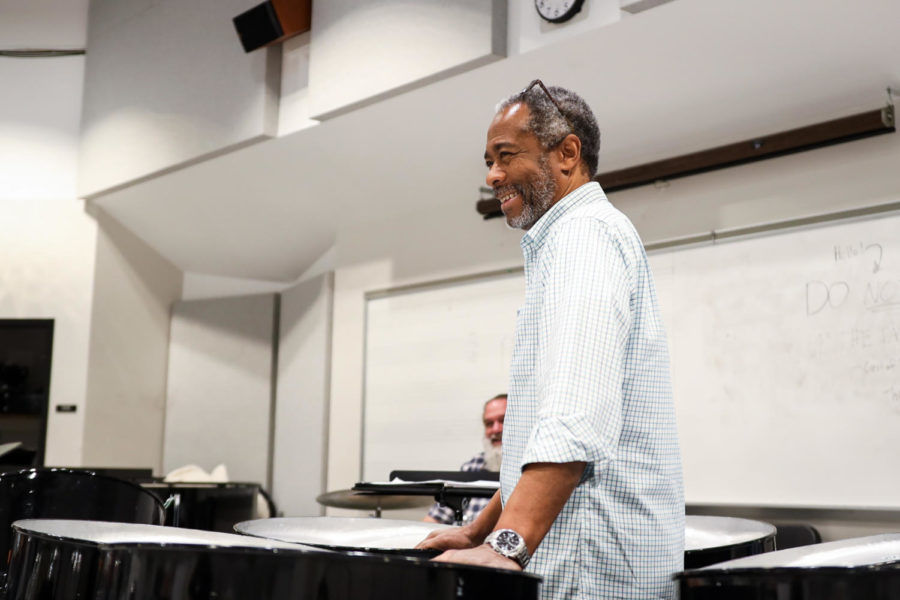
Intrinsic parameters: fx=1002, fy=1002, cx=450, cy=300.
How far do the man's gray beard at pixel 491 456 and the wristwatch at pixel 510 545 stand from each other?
2608 millimetres

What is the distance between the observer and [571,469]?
98 cm

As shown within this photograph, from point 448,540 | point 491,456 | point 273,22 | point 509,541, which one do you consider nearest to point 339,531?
point 448,540

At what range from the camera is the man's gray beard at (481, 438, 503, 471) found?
11.7 ft

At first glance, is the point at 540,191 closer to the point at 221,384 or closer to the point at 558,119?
the point at 558,119

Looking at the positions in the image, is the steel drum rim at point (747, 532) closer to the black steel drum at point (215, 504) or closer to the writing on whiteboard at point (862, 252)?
the writing on whiteboard at point (862, 252)

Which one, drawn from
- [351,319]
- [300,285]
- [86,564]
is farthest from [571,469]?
[300,285]

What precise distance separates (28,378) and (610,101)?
11.4 ft

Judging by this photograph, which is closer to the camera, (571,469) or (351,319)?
(571,469)

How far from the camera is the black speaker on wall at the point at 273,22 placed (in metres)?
4.05

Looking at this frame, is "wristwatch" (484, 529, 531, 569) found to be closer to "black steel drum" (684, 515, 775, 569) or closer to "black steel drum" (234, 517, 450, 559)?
"black steel drum" (234, 517, 450, 559)

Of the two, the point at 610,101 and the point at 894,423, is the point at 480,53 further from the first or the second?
the point at 894,423

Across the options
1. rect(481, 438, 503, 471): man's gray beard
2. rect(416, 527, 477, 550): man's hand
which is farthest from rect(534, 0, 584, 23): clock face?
rect(416, 527, 477, 550): man's hand

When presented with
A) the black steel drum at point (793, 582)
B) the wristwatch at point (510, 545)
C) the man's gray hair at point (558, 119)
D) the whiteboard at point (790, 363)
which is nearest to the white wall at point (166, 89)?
the whiteboard at point (790, 363)

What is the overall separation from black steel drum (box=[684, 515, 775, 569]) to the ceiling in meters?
1.60
